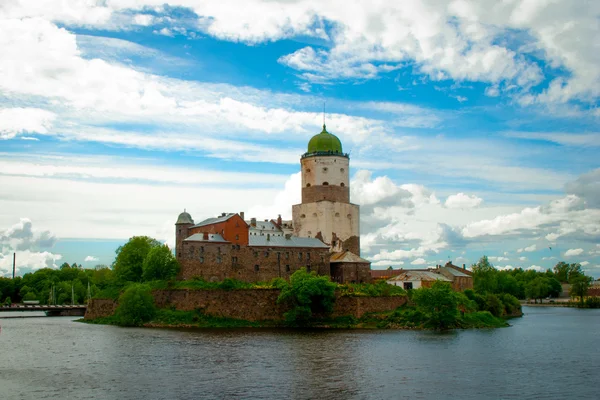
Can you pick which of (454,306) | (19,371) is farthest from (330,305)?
(19,371)

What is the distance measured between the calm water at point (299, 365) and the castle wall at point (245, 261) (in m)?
9.05

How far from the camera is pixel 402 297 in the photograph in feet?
201

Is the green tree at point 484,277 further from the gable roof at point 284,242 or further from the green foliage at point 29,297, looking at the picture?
the green foliage at point 29,297

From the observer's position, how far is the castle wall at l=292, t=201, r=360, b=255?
77688 mm

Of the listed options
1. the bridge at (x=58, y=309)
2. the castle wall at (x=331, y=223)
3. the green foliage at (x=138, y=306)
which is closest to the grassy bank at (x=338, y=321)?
the green foliage at (x=138, y=306)

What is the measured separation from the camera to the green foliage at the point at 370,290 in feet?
199

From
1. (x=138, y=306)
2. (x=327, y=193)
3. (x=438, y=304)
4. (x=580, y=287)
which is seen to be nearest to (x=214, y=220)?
(x=138, y=306)

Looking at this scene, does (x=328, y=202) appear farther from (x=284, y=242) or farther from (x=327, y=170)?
(x=284, y=242)

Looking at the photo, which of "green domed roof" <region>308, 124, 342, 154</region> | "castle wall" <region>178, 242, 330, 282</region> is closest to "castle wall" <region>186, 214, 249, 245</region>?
"castle wall" <region>178, 242, 330, 282</region>

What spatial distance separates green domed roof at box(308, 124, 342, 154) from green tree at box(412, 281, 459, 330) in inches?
1096

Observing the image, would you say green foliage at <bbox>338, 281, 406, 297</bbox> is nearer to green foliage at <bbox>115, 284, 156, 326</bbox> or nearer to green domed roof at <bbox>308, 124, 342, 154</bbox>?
green foliage at <bbox>115, 284, 156, 326</bbox>

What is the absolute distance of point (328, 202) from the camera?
3076 inches

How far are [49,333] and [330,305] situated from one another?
82.6ft

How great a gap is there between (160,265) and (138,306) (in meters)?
5.10
